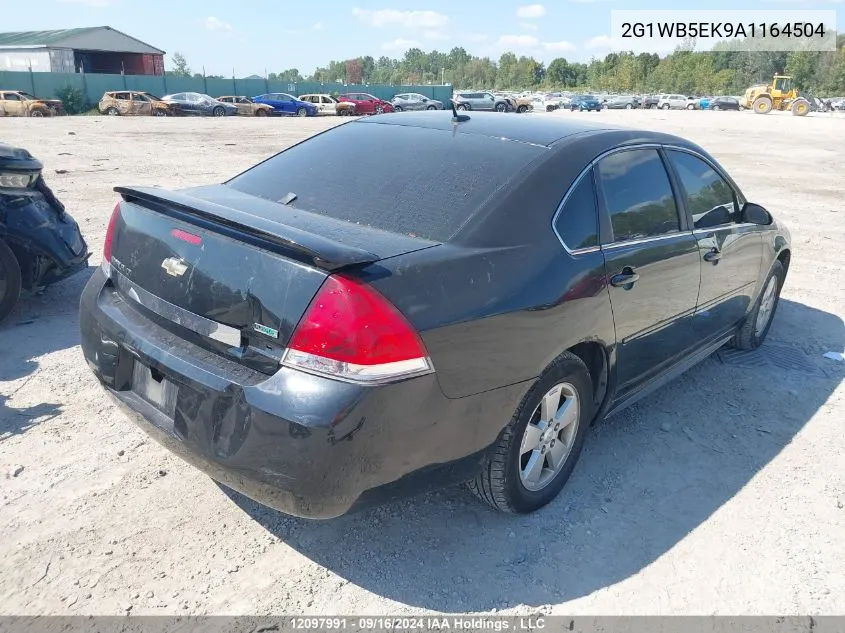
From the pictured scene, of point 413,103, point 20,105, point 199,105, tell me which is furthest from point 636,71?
point 20,105

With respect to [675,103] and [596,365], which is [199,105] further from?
[675,103]

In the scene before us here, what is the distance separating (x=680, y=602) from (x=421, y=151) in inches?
90.4

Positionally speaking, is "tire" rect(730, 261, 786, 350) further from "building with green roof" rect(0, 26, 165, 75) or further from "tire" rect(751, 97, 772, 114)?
"building with green roof" rect(0, 26, 165, 75)

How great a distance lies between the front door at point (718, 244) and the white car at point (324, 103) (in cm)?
4134

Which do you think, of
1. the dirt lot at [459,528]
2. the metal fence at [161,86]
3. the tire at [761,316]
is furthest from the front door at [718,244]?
the metal fence at [161,86]

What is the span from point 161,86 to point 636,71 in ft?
260

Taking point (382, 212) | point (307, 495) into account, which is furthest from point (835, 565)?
point (382, 212)

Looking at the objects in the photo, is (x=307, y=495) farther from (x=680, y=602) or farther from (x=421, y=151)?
(x=421, y=151)

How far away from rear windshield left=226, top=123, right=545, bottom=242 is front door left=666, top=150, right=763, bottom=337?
132cm

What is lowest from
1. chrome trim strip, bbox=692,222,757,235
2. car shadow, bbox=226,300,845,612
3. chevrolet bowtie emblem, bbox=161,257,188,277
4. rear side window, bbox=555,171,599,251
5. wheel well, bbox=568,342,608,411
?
car shadow, bbox=226,300,845,612

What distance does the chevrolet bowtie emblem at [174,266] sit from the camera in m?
2.64

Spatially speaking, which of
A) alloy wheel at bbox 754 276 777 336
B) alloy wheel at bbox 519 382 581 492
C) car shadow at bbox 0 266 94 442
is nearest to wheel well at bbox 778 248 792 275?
alloy wheel at bbox 754 276 777 336

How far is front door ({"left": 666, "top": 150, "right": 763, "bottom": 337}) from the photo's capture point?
397 cm

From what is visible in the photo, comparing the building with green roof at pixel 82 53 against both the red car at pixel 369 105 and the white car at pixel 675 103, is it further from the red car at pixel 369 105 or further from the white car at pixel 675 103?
the white car at pixel 675 103
